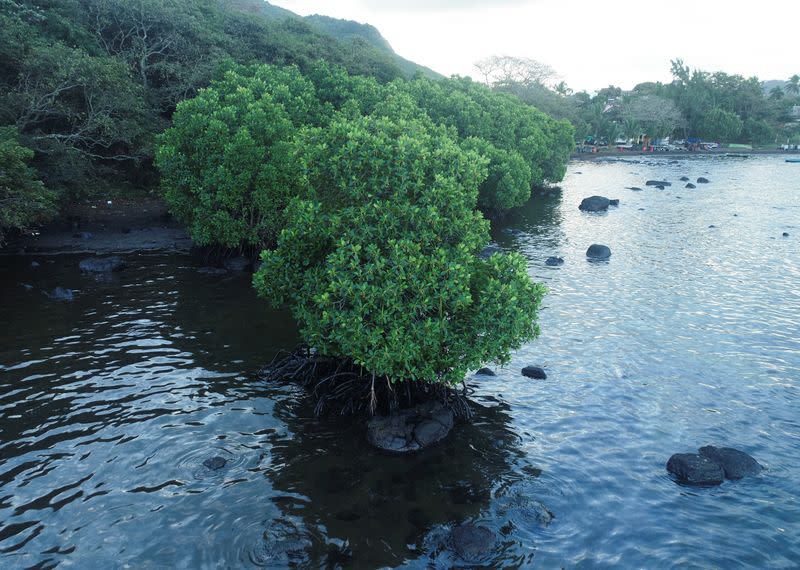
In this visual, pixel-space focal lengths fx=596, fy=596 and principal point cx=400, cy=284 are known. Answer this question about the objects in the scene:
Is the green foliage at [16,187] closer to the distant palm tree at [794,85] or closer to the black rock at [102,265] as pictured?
the black rock at [102,265]

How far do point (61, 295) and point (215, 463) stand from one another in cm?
2125

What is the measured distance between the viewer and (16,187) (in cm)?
3509

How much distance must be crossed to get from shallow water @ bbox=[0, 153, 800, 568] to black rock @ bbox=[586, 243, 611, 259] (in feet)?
36.5

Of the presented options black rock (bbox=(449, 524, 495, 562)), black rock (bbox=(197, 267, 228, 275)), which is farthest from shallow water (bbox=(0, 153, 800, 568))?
black rock (bbox=(197, 267, 228, 275))

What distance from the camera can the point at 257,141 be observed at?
4019 cm

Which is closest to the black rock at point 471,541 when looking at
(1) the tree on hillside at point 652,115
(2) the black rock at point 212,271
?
(2) the black rock at point 212,271

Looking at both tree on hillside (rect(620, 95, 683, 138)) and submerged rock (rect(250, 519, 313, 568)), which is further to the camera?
tree on hillside (rect(620, 95, 683, 138))

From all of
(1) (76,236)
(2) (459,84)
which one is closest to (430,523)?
(1) (76,236)

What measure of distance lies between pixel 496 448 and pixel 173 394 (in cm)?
1296

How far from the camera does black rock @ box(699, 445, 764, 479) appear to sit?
775 inches

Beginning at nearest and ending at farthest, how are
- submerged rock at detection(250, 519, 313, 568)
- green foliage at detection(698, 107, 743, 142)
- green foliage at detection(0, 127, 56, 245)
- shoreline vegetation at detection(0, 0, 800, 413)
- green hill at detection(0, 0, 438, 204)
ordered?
submerged rock at detection(250, 519, 313, 568) → shoreline vegetation at detection(0, 0, 800, 413) → green foliage at detection(0, 127, 56, 245) → green hill at detection(0, 0, 438, 204) → green foliage at detection(698, 107, 743, 142)

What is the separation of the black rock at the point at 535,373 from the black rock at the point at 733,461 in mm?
7642

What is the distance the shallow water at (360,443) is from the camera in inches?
640

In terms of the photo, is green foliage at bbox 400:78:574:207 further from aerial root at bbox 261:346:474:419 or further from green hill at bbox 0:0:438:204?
aerial root at bbox 261:346:474:419
